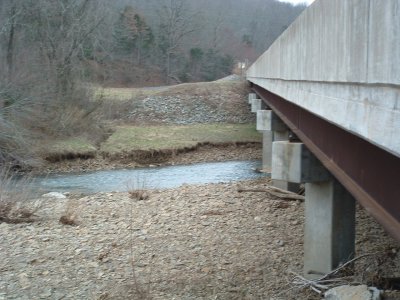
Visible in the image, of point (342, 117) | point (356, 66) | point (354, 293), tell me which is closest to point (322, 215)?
point (354, 293)

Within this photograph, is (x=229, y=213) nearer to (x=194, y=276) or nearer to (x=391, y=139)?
(x=194, y=276)

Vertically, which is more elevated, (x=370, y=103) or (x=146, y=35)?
(x=146, y=35)

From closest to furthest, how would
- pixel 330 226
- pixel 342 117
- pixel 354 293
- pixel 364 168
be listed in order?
pixel 342 117
pixel 364 168
pixel 354 293
pixel 330 226

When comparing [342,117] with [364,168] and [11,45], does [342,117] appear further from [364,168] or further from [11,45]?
[11,45]

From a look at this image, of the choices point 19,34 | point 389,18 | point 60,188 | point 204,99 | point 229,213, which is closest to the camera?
point 389,18

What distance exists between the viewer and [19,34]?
2972 centimetres

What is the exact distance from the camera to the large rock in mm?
4754

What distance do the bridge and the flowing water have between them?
36.0 feet

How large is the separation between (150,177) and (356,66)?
18.0m

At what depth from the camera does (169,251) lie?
8.80m

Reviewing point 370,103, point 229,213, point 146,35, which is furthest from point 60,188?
point 146,35

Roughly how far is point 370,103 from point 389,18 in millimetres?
535

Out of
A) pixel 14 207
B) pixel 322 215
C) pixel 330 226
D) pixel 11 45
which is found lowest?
pixel 14 207

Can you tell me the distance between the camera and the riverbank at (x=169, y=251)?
695cm
